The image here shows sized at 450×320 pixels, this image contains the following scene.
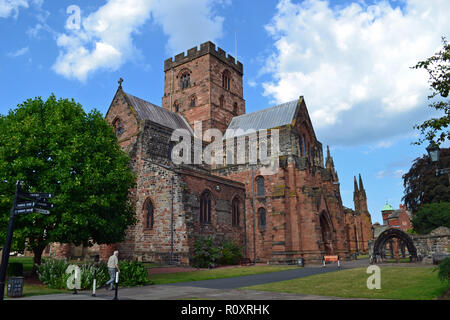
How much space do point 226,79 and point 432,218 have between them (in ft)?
102

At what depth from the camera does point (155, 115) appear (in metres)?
37.7

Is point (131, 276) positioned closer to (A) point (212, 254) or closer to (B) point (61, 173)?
(B) point (61, 173)

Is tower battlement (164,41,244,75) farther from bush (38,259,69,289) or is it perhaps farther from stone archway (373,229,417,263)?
bush (38,259,69,289)

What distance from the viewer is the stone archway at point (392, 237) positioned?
30.5 metres

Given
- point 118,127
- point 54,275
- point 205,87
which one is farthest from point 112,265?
point 205,87

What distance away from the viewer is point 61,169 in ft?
55.8

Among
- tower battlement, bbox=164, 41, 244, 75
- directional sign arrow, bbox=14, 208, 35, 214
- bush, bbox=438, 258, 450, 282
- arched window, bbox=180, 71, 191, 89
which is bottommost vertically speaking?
bush, bbox=438, 258, 450, 282

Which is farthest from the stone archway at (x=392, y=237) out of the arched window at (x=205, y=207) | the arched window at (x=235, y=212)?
the arched window at (x=205, y=207)

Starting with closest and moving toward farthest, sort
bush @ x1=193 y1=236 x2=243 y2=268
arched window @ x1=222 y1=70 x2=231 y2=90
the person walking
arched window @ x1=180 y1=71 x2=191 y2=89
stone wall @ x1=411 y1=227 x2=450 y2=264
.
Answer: the person walking
bush @ x1=193 y1=236 x2=243 y2=268
stone wall @ x1=411 y1=227 x2=450 y2=264
arched window @ x1=180 y1=71 x2=191 y2=89
arched window @ x1=222 y1=70 x2=231 y2=90

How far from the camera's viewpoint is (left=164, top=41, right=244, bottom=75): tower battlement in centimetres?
4606

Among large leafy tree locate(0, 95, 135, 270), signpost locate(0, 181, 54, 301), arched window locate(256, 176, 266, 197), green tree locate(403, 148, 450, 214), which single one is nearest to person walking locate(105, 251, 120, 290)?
large leafy tree locate(0, 95, 135, 270)

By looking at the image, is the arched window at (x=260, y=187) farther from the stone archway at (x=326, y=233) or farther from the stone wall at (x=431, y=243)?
the stone wall at (x=431, y=243)

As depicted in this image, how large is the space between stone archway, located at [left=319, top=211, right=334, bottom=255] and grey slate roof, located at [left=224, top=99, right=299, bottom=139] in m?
10.9
